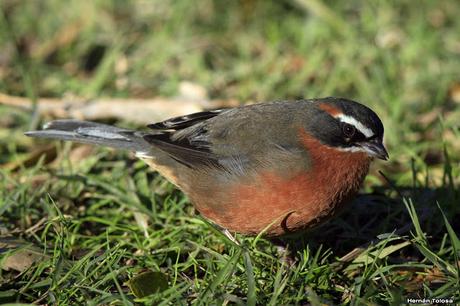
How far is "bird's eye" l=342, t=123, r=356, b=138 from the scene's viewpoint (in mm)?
4941

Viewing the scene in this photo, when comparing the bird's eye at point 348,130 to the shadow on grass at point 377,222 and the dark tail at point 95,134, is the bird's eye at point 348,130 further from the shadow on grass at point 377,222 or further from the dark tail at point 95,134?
the dark tail at point 95,134

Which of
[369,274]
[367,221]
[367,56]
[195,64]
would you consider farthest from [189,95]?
[369,274]

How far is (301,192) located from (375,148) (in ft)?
2.10

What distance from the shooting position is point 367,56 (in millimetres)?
8523

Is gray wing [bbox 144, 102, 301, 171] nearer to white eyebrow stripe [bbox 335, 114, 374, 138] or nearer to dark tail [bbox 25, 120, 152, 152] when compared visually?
dark tail [bbox 25, 120, 152, 152]

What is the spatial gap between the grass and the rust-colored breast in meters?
0.25

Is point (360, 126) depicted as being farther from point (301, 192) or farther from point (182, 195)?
point (182, 195)

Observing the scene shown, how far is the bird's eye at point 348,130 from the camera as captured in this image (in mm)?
4941

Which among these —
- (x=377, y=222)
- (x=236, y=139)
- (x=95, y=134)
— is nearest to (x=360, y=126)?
(x=236, y=139)

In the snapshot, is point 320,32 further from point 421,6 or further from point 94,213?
point 94,213

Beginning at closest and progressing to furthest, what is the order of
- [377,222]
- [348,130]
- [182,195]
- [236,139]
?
1. [348,130]
2. [236,139]
3. [377,222]
4. [182,195]

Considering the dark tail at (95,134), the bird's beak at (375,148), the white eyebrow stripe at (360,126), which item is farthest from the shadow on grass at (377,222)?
the dark tail at (95,134)

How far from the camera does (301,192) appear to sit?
15.9 ft

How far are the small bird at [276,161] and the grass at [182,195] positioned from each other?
28 centimetres
